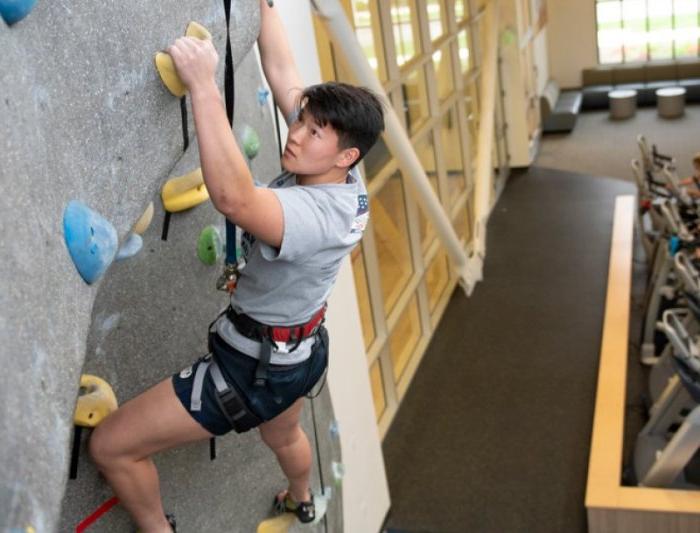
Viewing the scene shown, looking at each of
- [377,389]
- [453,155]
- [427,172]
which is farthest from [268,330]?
[453,155]

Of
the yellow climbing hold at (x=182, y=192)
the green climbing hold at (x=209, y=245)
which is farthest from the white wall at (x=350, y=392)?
the yellow climbing hold at (x=182, y=192)

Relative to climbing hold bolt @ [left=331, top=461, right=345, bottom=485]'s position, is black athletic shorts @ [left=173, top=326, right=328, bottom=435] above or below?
above

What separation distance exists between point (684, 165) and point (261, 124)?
11.2 m

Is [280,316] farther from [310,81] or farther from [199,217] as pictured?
[310,81]

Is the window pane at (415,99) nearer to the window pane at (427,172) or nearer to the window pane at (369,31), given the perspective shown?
the window pane at (427,172)

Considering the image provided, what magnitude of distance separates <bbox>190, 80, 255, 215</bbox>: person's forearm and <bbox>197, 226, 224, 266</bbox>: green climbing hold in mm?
883

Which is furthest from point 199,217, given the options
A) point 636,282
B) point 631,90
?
point 631,90

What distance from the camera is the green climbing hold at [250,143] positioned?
3.09m

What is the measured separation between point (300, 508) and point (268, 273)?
3.71ft

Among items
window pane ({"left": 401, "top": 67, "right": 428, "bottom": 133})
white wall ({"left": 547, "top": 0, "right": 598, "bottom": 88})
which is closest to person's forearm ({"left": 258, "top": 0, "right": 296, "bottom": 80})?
window pane ({"left": 401, "top": 67, "right": 428, "bottom": 133})

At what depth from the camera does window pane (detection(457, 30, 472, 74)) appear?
10.0 metres

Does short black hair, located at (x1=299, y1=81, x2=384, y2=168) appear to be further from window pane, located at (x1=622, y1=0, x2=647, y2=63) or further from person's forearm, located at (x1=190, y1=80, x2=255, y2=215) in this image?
window pane, located at (x1=622, y1=0, x2=647, y2=63)

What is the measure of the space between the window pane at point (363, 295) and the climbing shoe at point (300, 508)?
11.0 ft

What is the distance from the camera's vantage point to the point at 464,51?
10289 mm
